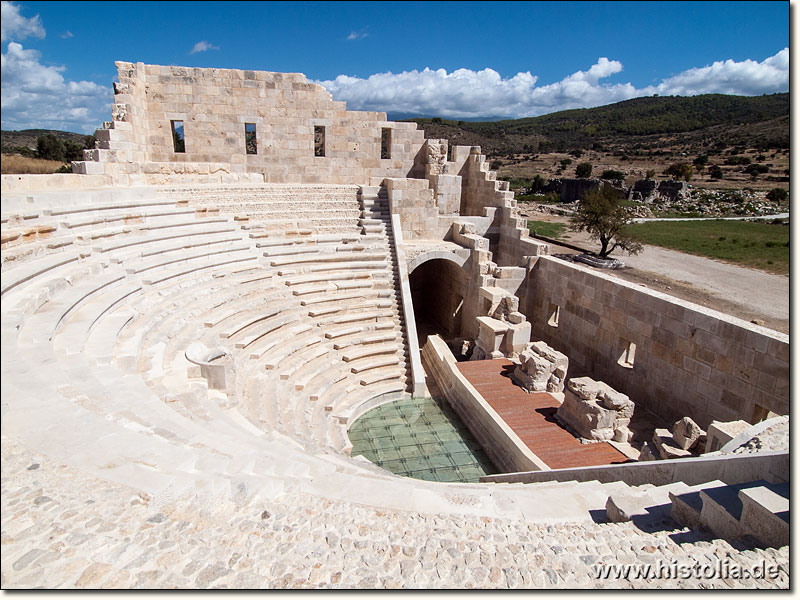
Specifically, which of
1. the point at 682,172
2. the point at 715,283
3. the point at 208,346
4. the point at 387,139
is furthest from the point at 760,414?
the point at 682,172

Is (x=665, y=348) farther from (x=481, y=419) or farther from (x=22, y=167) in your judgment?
(x=22, y=167)

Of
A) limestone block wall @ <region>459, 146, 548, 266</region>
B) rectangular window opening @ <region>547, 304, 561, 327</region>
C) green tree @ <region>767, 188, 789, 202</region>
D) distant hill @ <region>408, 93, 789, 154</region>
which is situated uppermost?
distant hill @ <region>408, 93, 789, 154</region>

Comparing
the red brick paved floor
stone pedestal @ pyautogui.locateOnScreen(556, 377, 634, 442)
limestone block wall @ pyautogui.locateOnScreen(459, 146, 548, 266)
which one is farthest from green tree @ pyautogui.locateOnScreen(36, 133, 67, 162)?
stone pedestal @ pyautogui.locateOnScreen(556, 377, 634, 442)

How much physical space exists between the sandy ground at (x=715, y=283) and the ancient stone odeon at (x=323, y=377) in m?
7.00

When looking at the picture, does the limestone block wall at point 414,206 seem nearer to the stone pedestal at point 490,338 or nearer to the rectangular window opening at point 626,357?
the stone pedestal at point 490,338

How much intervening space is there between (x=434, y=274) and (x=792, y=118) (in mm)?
13605

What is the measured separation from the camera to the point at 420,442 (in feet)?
30.5

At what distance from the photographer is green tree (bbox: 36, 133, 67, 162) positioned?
902 inches

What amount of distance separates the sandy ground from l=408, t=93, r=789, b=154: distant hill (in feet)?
146

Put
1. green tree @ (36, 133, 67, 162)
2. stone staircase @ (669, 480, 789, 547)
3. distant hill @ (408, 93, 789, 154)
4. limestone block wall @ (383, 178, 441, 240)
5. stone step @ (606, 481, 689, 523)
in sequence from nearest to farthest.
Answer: stone staircase @ (669, 480, 789, 547), stone step @ (606, 481, 689, 523), limestone block wall @ (383, 178, 441, 240), green tree @ (36, 133, 67, 162), distant hill @ (408, 93, 789, 154)

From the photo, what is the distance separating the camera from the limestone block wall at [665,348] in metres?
8.09

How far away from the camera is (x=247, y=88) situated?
51.7ft

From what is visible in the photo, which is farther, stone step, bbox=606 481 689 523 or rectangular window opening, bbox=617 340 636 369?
rectangular window opening, bbox=617 340 636 369

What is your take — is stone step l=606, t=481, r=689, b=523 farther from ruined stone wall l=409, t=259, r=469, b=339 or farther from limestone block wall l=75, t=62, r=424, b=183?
limestone block wall l=75, t=62, r=424, b=183
